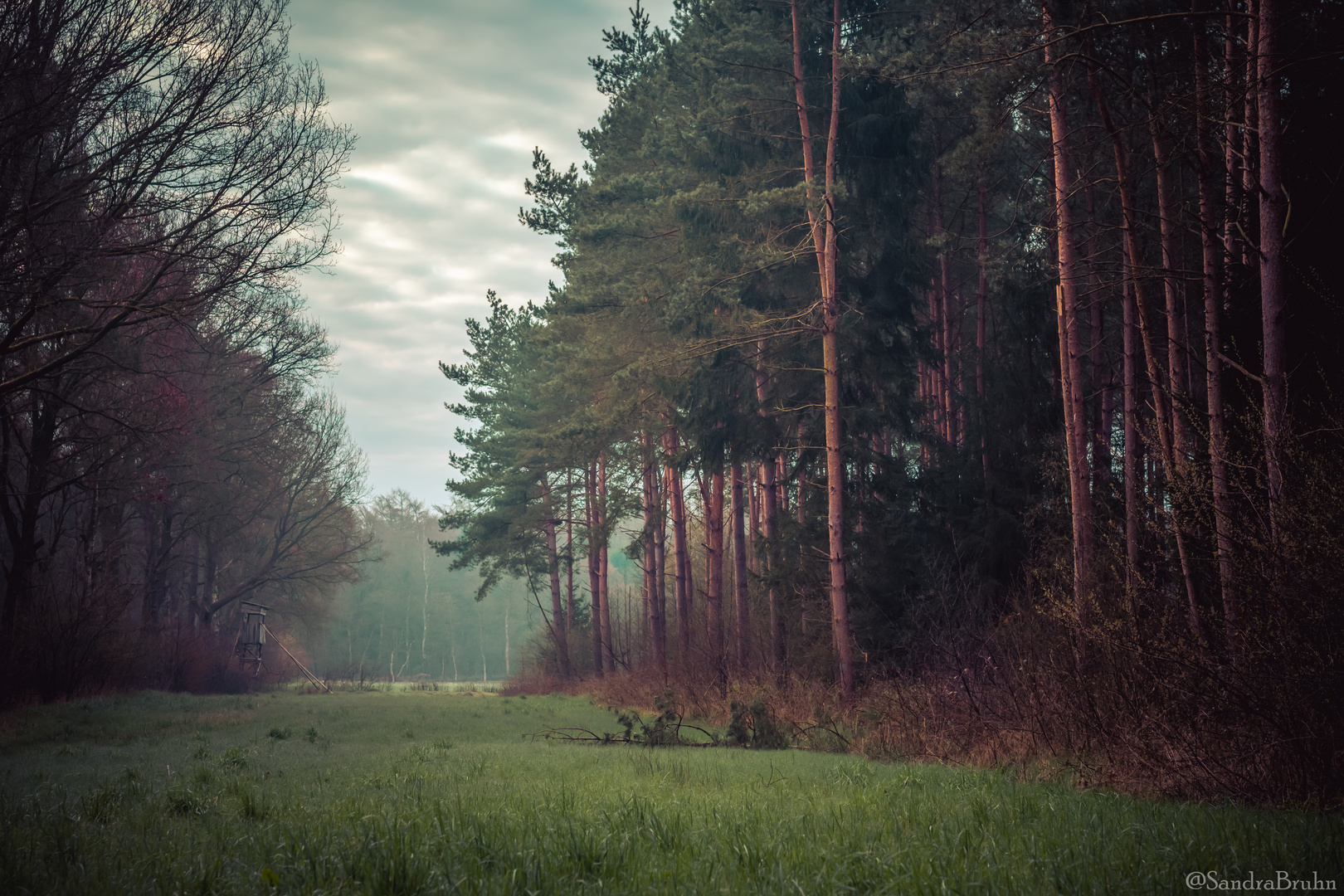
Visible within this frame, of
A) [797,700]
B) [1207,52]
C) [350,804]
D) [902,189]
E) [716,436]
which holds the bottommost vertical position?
[797,700]

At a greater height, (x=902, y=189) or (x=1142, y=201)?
(x=902, y=189)

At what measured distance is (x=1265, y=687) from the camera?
575 centimetres

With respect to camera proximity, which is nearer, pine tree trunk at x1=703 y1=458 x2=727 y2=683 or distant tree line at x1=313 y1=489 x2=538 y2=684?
pine tree trunk at x1=703 y1=458 x2=727 y2=683

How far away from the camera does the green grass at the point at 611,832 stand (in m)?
3.40

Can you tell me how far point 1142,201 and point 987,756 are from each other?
1048 centimetres

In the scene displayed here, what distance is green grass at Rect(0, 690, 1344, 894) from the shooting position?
134 inches

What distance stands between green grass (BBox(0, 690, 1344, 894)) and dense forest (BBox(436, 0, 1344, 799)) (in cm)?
166

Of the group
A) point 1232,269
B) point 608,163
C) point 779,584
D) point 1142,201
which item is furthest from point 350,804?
point 608,163

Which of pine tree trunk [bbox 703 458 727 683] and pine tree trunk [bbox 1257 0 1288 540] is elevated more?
pine tree trunk [bbox 1257 0 1288 540]

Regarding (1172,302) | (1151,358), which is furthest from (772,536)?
(1151,358)

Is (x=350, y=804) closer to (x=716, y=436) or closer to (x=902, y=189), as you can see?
(x=716, y=436)

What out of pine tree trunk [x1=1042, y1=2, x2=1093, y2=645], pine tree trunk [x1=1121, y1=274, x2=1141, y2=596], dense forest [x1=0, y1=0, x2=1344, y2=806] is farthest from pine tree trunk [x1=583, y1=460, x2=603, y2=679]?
pine tree trunk [x1=1042, y1=2, x2=1093, y2=645]

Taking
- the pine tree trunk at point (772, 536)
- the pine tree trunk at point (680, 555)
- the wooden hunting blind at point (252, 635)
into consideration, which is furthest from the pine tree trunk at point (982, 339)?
the wooden hunting blind at point (252, 635)

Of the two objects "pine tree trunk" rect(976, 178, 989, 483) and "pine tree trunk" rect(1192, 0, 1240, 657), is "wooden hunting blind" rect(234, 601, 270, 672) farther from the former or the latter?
"pine tree trunk" rect(1192, 0, 1240, 657)
